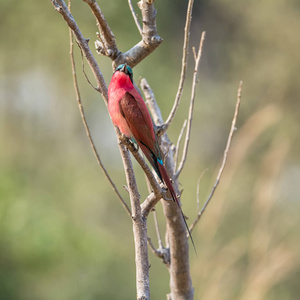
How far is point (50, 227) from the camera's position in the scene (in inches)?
175

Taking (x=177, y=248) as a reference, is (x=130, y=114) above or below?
above

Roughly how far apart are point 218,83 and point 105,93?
7512 mm

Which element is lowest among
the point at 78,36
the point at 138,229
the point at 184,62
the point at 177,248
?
the point at 138,229

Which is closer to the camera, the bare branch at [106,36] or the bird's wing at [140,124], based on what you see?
the bare branch at [106,36]

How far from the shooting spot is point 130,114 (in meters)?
1.70

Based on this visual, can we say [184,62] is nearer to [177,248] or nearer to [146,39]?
[146,39]

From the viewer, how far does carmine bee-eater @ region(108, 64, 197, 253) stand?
5.39 feet

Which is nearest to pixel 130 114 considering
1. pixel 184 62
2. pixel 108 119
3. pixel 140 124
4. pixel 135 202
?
pixel 140 124

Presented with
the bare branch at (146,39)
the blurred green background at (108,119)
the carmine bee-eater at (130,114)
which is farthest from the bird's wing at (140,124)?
the blurred green background at (108,119)

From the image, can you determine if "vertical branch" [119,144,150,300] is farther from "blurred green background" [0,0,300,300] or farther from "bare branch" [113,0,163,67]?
"blurred green background" [0,0,300,300]

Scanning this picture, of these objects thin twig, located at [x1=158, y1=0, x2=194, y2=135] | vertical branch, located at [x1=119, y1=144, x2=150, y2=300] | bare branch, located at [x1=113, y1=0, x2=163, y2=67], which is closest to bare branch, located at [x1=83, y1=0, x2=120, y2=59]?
bare branch, located at [x1=113, y1=0, x2=163, y2=67]

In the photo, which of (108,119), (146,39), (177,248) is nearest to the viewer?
(146,39)

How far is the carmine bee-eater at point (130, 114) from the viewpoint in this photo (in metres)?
1.64

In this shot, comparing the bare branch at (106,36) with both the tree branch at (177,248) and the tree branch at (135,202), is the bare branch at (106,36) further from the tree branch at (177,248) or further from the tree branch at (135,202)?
the tree branch at (177,248)
